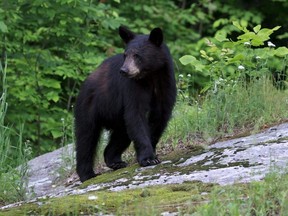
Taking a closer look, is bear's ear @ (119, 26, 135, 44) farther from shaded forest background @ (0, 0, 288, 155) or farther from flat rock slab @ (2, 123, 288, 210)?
shaded forest background @ (0, 0, 288, 155)

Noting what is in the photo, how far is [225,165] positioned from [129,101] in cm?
137

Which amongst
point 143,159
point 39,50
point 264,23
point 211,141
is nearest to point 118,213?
point 143,159

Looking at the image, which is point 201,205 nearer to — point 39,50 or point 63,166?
point 63,166

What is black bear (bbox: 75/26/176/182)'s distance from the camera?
644 centimetres

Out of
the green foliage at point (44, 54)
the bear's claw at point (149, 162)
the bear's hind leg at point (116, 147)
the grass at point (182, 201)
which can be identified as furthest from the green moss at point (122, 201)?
the green foliage at point (44, 54)

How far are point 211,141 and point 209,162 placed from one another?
1054mm

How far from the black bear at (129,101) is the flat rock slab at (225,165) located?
534 millimetres

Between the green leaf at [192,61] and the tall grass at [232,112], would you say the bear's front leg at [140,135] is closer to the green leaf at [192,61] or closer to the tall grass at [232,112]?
the tall grass at [232,112]

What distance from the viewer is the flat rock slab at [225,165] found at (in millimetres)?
5086

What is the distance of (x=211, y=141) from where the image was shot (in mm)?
6648

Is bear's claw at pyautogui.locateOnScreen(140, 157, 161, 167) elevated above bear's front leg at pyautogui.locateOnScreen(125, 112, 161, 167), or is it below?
below

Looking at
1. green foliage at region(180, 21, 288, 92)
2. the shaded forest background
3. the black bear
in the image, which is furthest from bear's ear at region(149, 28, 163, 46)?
the shaded forest background

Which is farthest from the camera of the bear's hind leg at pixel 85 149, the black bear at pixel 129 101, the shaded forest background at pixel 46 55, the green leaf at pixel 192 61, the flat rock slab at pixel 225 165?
the shaded forest background at pixel 46 55

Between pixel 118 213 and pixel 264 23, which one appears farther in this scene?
pixel 264 23
